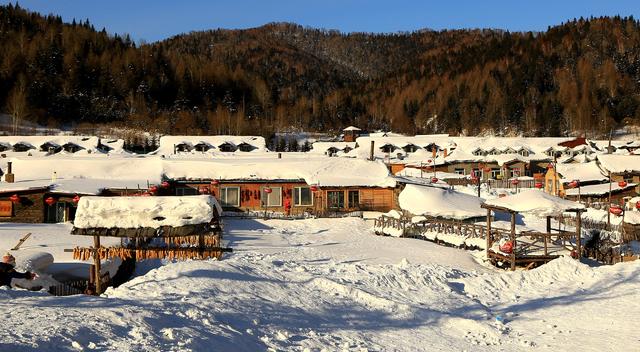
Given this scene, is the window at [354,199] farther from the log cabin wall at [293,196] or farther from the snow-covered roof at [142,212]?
the snow-covered roof at [142,212]

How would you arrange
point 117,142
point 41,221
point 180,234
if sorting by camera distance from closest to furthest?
point 180,234 < point 41,221 < point 117,142

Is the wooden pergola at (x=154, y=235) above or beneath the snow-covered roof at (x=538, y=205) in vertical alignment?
beneath

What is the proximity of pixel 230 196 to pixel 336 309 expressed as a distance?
78.5ft

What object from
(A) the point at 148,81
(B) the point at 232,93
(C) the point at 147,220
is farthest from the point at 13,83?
(C) the point at 147,220

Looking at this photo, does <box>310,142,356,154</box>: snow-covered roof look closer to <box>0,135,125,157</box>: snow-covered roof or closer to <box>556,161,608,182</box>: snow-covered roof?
<box>0,135,125,157</box>: snow-covered roof

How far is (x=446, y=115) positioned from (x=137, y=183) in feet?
329

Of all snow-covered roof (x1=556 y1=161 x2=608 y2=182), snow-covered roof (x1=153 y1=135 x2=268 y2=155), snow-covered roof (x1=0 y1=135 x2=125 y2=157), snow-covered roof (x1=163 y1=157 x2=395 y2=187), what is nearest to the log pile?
snow-covered roof (x1=163 y1=157 x2=395 y2=187)

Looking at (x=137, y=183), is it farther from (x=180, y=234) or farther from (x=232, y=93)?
(x=232, y=93)

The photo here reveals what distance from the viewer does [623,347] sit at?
12.3 m

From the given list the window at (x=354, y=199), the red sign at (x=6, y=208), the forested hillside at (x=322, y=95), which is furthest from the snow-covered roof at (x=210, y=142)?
the forested hillside at (x=322, y=95)

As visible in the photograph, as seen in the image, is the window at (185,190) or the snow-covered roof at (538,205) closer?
the snow-covered roof at (538,205)

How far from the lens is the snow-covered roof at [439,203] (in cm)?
2727

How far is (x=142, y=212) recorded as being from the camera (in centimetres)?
1845

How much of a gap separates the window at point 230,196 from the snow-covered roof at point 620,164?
32415 millimetres
